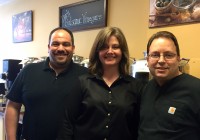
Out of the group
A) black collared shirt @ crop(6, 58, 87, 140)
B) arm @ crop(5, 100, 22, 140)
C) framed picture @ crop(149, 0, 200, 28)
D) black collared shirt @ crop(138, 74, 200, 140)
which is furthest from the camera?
framed picture @ crop(149, 0, 200, 28)

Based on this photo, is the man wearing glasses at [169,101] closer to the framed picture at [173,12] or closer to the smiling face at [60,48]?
the smiling face at [60,48]

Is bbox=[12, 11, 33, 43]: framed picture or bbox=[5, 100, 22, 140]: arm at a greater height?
bbox=[12, 11, 33, 43]: framed picture

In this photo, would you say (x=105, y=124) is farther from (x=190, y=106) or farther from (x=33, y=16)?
(x=33, y=16)

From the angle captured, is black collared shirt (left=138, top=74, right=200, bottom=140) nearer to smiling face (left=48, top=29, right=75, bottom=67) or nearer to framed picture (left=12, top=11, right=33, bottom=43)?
smiling face (left=48, top=29, right=75, bottom=67)

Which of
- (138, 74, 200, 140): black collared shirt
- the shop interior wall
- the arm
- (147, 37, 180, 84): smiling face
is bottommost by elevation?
the arm

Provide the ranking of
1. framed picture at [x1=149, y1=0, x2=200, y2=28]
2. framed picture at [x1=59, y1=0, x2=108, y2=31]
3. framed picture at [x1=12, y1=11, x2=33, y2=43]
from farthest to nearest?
1. framed picture at [x1=12, y1=11, x2=33, y2=43]
2. framed picture at [x1=59, y1=0, x2=108, y2=31]
3. framed picture at [x1=149, y1=0, x2=200, y2=28]

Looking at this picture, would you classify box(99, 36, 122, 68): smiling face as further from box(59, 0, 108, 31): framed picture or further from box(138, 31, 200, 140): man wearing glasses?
box(59, 0, 108, 31): framed picture

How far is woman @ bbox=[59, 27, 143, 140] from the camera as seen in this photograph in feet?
4.80

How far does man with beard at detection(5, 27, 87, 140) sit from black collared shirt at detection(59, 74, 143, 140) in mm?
166

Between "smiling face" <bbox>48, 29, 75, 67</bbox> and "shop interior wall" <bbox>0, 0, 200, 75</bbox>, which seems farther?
"shop interior wall" <bbox>0, 0, 200, 75</bbox>

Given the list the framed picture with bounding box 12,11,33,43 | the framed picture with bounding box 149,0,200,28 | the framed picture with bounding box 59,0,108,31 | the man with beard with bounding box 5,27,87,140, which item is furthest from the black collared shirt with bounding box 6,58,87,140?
the framed picture with bounding box 12,11,33,43

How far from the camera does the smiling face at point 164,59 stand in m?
1.32

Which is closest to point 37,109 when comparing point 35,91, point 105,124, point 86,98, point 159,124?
point 35,91

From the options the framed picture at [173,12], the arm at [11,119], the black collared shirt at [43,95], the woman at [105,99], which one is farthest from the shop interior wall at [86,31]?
the arm at [11,119]
